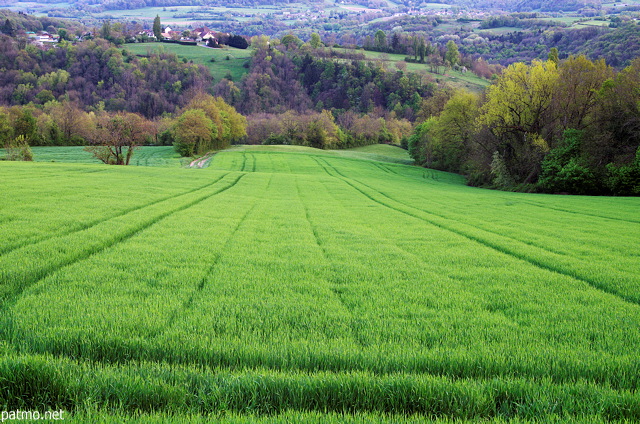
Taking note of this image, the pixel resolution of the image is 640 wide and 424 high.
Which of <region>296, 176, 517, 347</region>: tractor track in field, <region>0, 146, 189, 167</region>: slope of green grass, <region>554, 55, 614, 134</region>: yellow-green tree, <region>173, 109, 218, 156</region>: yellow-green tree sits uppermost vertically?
<region>554, 55, 614, 134</region>: yellow-green tree

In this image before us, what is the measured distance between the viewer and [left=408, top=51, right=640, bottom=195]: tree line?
38.3 metres

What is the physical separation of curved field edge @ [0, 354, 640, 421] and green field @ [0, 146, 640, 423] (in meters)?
0.02

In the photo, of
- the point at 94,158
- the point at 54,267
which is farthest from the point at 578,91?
the point at 94,158

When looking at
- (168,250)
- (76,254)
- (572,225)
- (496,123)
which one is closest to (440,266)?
(168,250)

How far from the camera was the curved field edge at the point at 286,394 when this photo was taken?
4.14m

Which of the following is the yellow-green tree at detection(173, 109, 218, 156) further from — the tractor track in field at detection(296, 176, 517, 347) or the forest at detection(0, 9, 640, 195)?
the tractor track in field at detection(296, 176, 517, 347)

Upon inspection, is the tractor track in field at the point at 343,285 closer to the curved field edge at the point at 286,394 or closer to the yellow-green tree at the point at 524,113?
the curved field edge at the point at 286,394

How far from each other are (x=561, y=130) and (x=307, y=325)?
52.2m

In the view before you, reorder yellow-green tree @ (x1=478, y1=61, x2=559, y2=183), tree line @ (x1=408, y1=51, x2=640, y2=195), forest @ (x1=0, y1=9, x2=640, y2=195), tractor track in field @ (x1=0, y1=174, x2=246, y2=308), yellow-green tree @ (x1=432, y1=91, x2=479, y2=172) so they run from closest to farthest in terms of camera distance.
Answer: tractor track in field @ (x1=0, y1=174, x2=246, y2=308)
tree line @ (x1=408, y1=51, x2=640, y2=195)
forest @ (x1=0, y1=9, x2=640, y2=195)
yellow-green tree @ (x1=478, y1=61, x2=559, y2=183)
yellow-green tree @ (x1=432, y1=91, x2=479, y2=172)

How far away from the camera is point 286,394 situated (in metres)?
4.46

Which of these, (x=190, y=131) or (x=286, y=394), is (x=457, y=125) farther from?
(x=286, y=394)

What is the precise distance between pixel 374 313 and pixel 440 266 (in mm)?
4640

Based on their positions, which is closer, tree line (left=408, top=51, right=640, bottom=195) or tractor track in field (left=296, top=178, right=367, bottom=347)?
tractor track in field (left=296, top=178, right=367, bottom=347)

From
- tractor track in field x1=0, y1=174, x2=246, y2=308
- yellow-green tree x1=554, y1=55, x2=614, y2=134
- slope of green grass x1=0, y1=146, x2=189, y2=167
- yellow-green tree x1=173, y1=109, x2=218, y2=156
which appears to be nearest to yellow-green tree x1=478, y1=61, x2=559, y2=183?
yellow-green tree x1=554, y1=55, x2=614, y2=134
